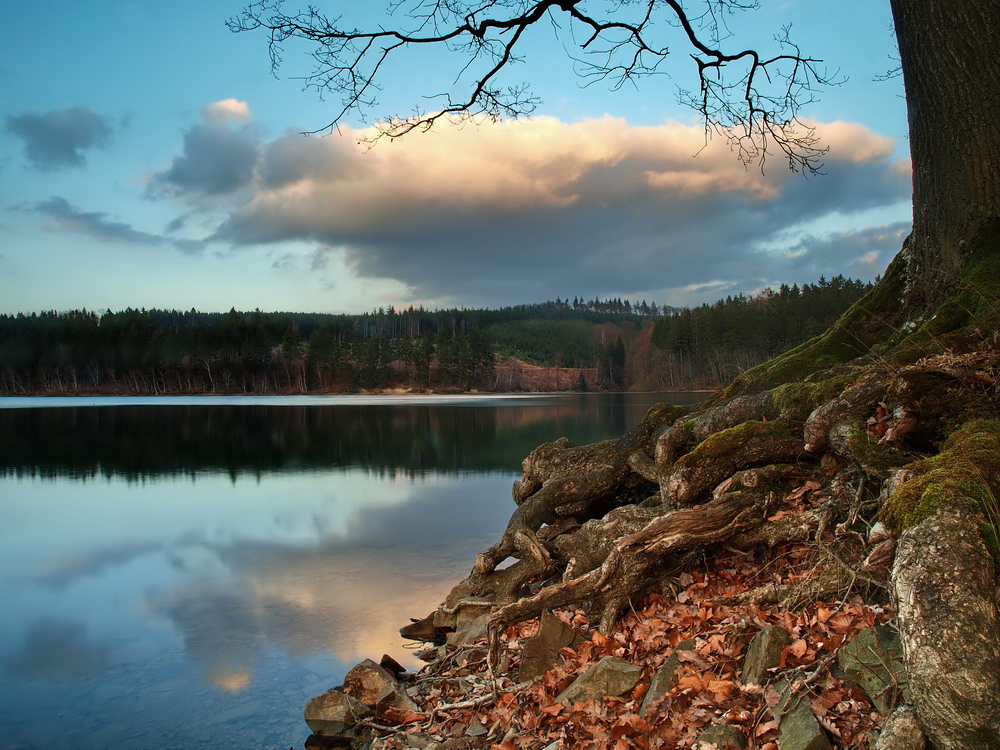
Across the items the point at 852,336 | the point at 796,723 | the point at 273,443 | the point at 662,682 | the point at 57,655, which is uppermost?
the point at 852,336

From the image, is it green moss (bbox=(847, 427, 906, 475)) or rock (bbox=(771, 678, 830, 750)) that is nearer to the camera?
rock (bbox=(771, 678, 830, 750))

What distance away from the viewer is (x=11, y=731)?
273 inches

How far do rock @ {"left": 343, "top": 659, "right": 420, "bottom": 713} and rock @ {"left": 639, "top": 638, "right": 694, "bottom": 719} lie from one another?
2.60 m

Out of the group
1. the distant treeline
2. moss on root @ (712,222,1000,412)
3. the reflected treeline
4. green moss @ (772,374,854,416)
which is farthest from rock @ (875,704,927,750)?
the distant treeline

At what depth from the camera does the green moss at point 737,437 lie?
23.2ft

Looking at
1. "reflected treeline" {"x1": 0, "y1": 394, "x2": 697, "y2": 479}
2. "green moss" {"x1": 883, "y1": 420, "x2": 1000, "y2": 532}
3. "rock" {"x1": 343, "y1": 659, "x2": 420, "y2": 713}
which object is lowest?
"reflected treeline" {"x1": 0, "y1": 394, "x2": 697, "y2": 479}

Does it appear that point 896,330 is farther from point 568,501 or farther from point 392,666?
point 392,666

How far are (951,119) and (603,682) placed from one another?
662 centimetres

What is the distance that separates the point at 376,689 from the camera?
6.89 metres

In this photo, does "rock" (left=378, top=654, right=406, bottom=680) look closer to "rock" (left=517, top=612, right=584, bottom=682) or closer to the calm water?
the calm water

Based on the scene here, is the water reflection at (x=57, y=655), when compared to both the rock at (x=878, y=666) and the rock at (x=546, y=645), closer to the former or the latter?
the rock at (x=546, y=645)

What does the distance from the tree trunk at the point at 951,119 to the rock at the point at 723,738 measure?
5753 millimetres

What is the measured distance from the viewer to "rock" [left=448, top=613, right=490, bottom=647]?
25.9 feet

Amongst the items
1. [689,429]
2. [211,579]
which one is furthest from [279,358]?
[689,429]
